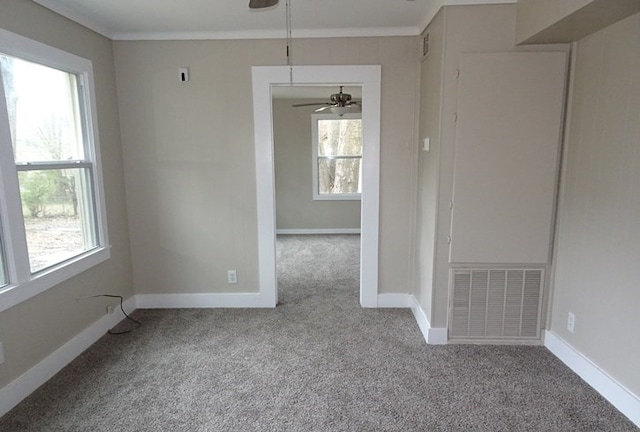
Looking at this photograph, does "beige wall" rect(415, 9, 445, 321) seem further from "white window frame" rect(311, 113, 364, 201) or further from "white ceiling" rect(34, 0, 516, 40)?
"white window frame" rect(311, 113, 364, 201)

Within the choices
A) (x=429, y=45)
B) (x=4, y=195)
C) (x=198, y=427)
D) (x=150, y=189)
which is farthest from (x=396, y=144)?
(x=4, y=195)

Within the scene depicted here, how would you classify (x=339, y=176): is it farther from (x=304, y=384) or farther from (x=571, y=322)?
(x=304, y=384)

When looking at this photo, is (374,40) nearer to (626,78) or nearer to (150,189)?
(626,78)

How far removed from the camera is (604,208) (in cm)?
221

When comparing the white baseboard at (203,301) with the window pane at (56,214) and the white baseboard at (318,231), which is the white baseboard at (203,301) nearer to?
the window pane at (56,214)

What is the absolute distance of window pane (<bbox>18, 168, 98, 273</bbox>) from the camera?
238 cm

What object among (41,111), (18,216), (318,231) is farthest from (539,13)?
(318,231)

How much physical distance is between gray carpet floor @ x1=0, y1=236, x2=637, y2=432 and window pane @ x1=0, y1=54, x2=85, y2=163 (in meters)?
1.49

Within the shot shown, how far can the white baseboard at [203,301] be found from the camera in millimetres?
3566

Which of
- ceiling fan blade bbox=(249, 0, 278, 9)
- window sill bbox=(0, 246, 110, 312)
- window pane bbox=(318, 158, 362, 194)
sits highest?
ceiling fan blade bbox=(249, 0, 278, 9)

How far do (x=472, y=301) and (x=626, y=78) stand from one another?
1.69m

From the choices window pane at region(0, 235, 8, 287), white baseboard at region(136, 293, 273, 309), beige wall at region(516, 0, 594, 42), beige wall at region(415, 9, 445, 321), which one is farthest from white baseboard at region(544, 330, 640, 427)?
window pane at region(0, 235, 8, 287)

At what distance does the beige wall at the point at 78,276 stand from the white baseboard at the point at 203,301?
8.3 inches

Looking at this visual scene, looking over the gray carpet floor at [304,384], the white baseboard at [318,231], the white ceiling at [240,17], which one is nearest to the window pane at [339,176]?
the white baseboard at [318,231]
